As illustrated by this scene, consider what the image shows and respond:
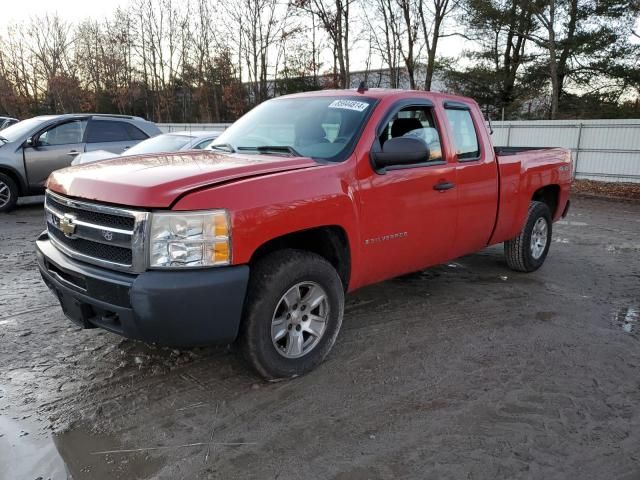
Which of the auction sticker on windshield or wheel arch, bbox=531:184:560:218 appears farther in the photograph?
wheel arch, bbox=531:184:560:218

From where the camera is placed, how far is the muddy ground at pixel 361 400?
2586 millimetres

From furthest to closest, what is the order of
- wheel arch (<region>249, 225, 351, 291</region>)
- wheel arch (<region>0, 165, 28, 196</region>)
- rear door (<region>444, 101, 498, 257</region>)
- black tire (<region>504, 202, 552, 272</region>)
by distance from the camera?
wheel arch (<region>0, 165, 28, 196</region>), black tire (<region>504, 202, 552, 272</region>), rear door (<region>444, 101, 498, 257</region>), wheel arch (<region>249, 225, 351, 291</region>)

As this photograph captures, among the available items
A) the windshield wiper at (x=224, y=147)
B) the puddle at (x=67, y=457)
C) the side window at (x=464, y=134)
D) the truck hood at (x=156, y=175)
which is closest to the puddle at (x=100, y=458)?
the puddle at (x=67, y=457)

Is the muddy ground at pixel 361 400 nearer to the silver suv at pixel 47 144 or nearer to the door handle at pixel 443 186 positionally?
the door handle at pixel 443 186

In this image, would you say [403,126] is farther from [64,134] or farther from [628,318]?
[64,134]

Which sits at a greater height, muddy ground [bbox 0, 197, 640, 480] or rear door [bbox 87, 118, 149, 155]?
rear door [bbox 87, 118, 149, 155]

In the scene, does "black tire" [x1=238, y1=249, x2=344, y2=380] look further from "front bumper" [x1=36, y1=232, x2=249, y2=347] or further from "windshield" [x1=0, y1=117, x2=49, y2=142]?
"windshield" [x1=0, y1=117, x2=49, y2=142]

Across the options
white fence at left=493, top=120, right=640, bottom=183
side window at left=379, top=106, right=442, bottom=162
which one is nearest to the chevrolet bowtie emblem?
side window at left=379, top=106, right=442, bottom=162

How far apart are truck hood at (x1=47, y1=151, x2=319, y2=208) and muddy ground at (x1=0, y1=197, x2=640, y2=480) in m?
1.25

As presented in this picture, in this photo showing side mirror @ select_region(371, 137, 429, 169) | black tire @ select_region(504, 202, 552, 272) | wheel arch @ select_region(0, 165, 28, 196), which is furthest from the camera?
wheel arch @ select_region(0, 165, 28, 196)

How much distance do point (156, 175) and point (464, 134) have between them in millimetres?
2932

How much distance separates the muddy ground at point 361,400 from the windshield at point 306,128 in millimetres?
1526

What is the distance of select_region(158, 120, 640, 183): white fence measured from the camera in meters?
14.5

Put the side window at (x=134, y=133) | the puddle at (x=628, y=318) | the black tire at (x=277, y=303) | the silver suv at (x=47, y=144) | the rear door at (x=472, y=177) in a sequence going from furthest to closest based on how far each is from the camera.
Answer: the side window at (x=134, y=133) < the silver suv at (x=47, y=144) < the rear door at (x=472, y=177) < the puddle at (x=628, y=318) < the black tire at (x=277, y=303)
